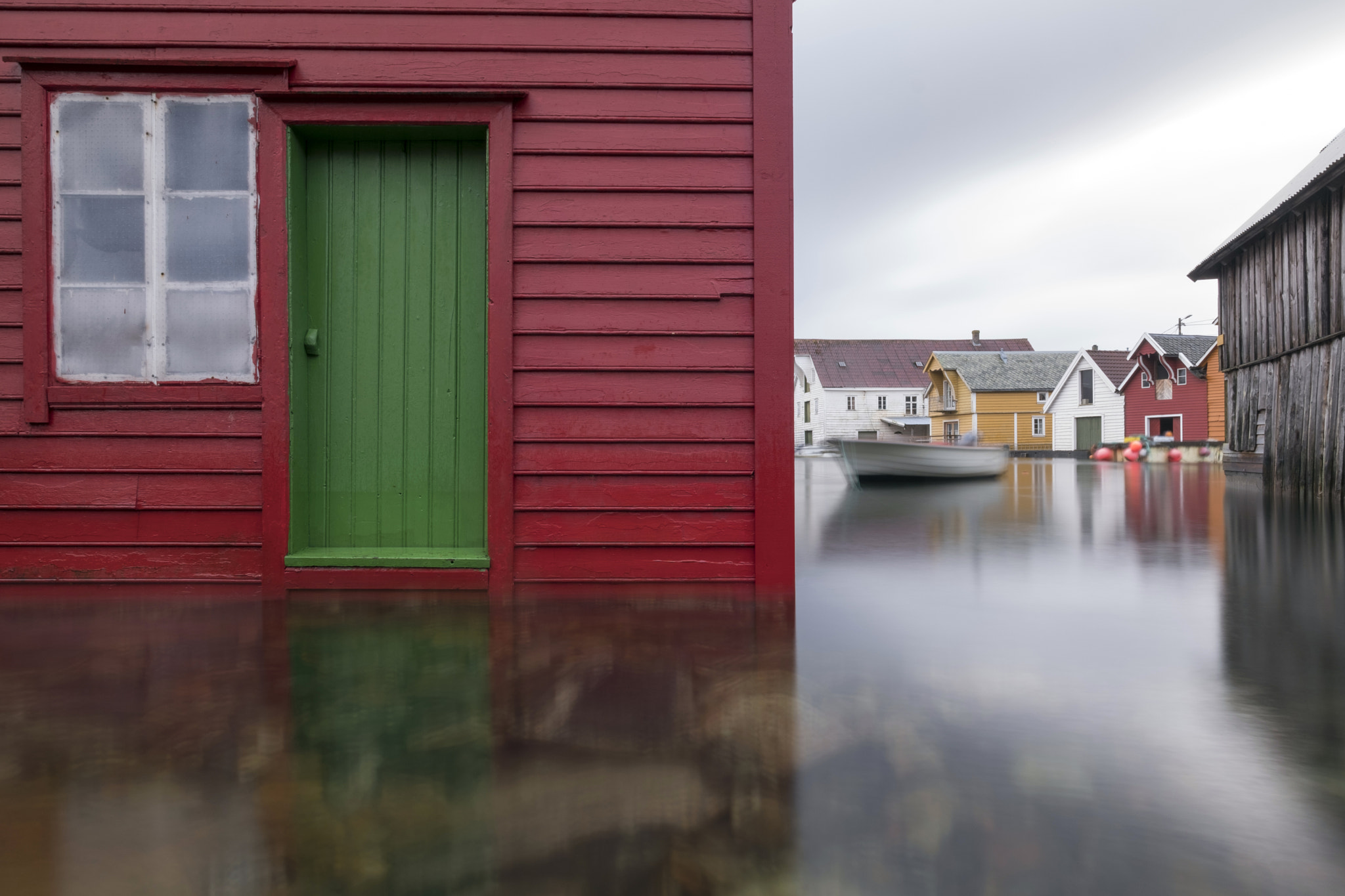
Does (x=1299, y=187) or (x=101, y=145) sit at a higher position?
(x=1299, y=187)

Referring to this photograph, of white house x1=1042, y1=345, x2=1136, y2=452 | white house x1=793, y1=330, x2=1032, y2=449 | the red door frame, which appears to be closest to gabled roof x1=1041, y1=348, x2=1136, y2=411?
white house x1=1042, y1=345, x2=1136, y2=452

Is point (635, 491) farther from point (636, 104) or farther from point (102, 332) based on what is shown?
point (102, 332)

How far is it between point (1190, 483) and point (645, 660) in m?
→ 15.2

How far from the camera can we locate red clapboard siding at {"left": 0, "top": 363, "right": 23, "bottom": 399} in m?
3.31

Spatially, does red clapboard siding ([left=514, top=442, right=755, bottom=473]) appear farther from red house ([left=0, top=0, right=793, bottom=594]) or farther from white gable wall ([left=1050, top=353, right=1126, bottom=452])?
white gable wall ([left=1050, top=353, right=1126, bottom=452])

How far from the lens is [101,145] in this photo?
3.34 meters

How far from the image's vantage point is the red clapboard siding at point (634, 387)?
337 centimetres

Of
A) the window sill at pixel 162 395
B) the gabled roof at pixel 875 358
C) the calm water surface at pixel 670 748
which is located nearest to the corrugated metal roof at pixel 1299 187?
the calm water surface at pixel 670 748

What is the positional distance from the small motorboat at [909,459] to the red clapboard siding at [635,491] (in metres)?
9.99

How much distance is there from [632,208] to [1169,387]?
31.9 meters

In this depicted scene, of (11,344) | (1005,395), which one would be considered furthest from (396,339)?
(1005,395)

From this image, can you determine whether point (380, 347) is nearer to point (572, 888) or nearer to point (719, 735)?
point (719, 735)

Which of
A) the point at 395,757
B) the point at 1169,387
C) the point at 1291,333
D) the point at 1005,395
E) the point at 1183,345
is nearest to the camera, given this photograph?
the point at 395,757

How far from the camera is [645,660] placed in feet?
8.03
